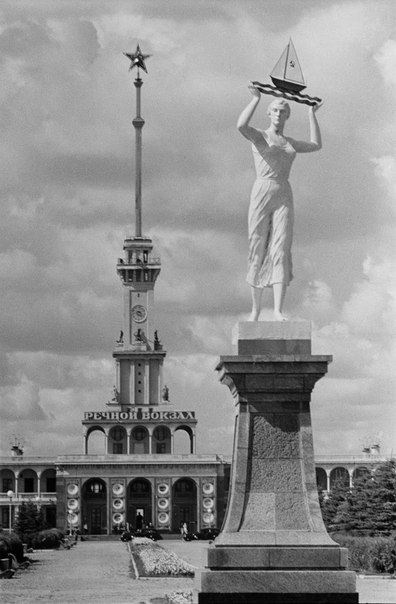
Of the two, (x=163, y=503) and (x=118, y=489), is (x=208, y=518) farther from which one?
(x=118, y=489)

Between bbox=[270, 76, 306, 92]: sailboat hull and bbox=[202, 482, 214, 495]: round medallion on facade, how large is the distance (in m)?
121

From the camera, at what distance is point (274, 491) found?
21.7 meters

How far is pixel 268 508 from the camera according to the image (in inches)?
848

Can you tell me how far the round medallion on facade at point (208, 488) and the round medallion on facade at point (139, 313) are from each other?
23.9 metres

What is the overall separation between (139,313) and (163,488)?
23.8 m

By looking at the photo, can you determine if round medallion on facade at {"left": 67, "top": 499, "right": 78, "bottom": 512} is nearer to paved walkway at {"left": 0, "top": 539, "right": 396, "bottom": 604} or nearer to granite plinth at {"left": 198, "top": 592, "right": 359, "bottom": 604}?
paved walkway at {"left": 0, "top": 539, "right": 396, "bottom": 604}

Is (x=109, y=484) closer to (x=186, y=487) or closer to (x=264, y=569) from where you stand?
(x=186, y=487)

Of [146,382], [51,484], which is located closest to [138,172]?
[146,382]

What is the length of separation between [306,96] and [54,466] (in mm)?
133617

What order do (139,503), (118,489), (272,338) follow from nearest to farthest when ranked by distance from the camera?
1. (272,338)
2. (118,489)
3. (139,503)

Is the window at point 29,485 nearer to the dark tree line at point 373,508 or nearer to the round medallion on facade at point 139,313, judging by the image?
the round medallion on facade at point 139,313

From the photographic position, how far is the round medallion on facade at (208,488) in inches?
5591

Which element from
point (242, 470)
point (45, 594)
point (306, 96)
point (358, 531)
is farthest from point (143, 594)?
point (358, 531)

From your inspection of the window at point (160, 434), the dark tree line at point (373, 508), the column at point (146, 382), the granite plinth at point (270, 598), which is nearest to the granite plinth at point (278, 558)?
the granite plinth at point (270, 598)
